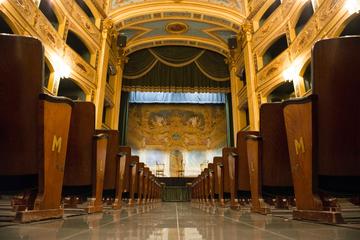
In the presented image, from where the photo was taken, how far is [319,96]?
1584 millimetres

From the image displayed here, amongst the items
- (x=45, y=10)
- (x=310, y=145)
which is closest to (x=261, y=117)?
(x=310, y=145)

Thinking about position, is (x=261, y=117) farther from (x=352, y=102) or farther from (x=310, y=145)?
(x=352, y=102)

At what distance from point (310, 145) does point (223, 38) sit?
11539mm

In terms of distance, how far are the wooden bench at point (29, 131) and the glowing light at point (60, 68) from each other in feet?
20.6

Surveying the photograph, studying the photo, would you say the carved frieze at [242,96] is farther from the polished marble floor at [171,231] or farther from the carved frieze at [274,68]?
the polished marble floor at [171,231]

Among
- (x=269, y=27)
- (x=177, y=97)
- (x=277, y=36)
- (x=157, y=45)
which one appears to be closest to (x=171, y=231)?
(x=277, y=36)

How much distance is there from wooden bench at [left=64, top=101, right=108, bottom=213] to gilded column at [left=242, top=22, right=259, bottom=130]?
7341mm

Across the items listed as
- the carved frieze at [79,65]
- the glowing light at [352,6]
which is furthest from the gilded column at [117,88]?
the glowing light at [352,6]

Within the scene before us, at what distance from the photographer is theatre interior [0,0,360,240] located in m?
1.47

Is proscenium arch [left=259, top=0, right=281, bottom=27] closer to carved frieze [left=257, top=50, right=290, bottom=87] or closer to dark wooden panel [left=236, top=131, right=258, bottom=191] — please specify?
carved frieze [left=257, top=50, right=290, bottom=87]

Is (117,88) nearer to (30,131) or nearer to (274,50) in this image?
(274,50)

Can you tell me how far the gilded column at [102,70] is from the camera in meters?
9.43

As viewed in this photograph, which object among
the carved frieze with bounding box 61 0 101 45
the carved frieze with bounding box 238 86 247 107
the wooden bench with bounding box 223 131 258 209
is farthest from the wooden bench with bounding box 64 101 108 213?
the carved frieze with bounding box 238 86 247 107

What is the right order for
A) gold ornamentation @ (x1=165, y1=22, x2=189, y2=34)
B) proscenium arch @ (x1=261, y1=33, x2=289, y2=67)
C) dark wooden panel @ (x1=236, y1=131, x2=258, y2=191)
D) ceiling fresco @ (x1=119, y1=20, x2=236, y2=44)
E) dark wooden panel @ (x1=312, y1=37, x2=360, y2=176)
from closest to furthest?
dark wooden panel @ (x1=312, y1=37, x2=360, y2=176), dark wooden panel @ (x1=236, y1=131, x2=258, y2=191), proscenium arch @ (x1=261, y1=33, x2=289, y2=67), ceiling fresco @ (x1=119, y1=20, x2=236, y2=44), gold ornamentation @ (x1=165, y1=22, x2=189, y2=34)
